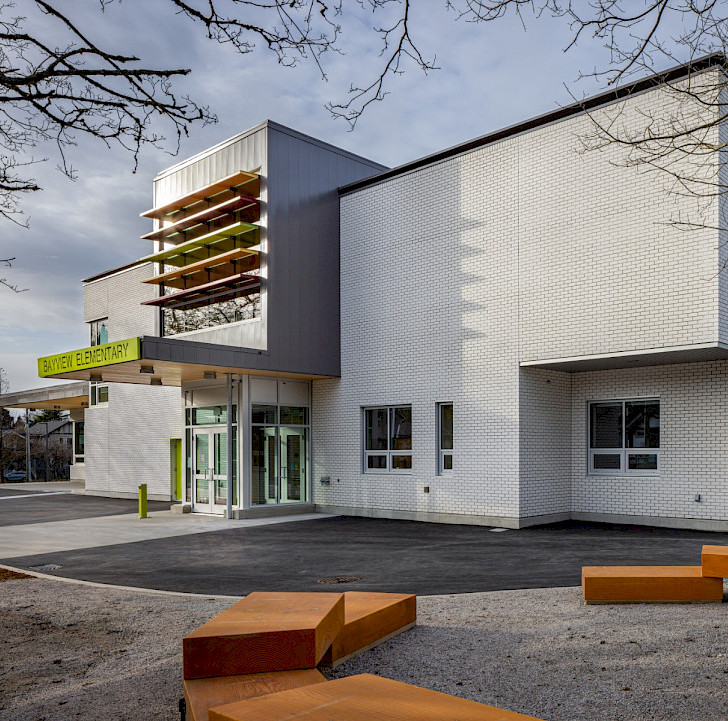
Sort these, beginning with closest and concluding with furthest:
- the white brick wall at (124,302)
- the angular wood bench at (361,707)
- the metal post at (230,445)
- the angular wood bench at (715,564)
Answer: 1. the angular wood bench at (361,707)
2. the angular wood bench at (715,564)
3. the metal post at (230,445)
4. the white brick wall at (124,302)

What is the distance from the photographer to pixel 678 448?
15336mm

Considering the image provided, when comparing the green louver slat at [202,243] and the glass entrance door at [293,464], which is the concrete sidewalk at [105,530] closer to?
the glass entrance door at [293,464]

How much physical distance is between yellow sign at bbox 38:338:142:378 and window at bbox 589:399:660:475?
10234mm

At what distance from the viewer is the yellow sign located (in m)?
16.1

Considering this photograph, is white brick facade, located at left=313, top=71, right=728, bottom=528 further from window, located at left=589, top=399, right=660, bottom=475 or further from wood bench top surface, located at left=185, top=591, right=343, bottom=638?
wood bench top surface, located at left=185, top=591, right=343, bottom=638

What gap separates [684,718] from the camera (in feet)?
14.9

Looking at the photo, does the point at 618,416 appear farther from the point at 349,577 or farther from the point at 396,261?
the point at 349,577

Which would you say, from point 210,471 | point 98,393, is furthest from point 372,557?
point 98,393

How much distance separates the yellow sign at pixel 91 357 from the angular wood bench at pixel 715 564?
38.7 ft

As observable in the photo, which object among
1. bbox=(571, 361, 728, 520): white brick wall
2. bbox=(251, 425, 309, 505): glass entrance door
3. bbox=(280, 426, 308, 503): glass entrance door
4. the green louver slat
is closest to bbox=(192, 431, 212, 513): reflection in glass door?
bbox=(251, 425, 309, 505): glass entrance door

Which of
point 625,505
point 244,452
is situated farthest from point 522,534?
point 244,452

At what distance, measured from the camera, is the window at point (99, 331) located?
94.6ft

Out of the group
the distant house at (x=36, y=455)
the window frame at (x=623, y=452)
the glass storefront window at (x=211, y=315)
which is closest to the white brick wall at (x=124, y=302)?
the glass storefront window at (x=211, y=315)

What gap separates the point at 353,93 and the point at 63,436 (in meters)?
75.8
